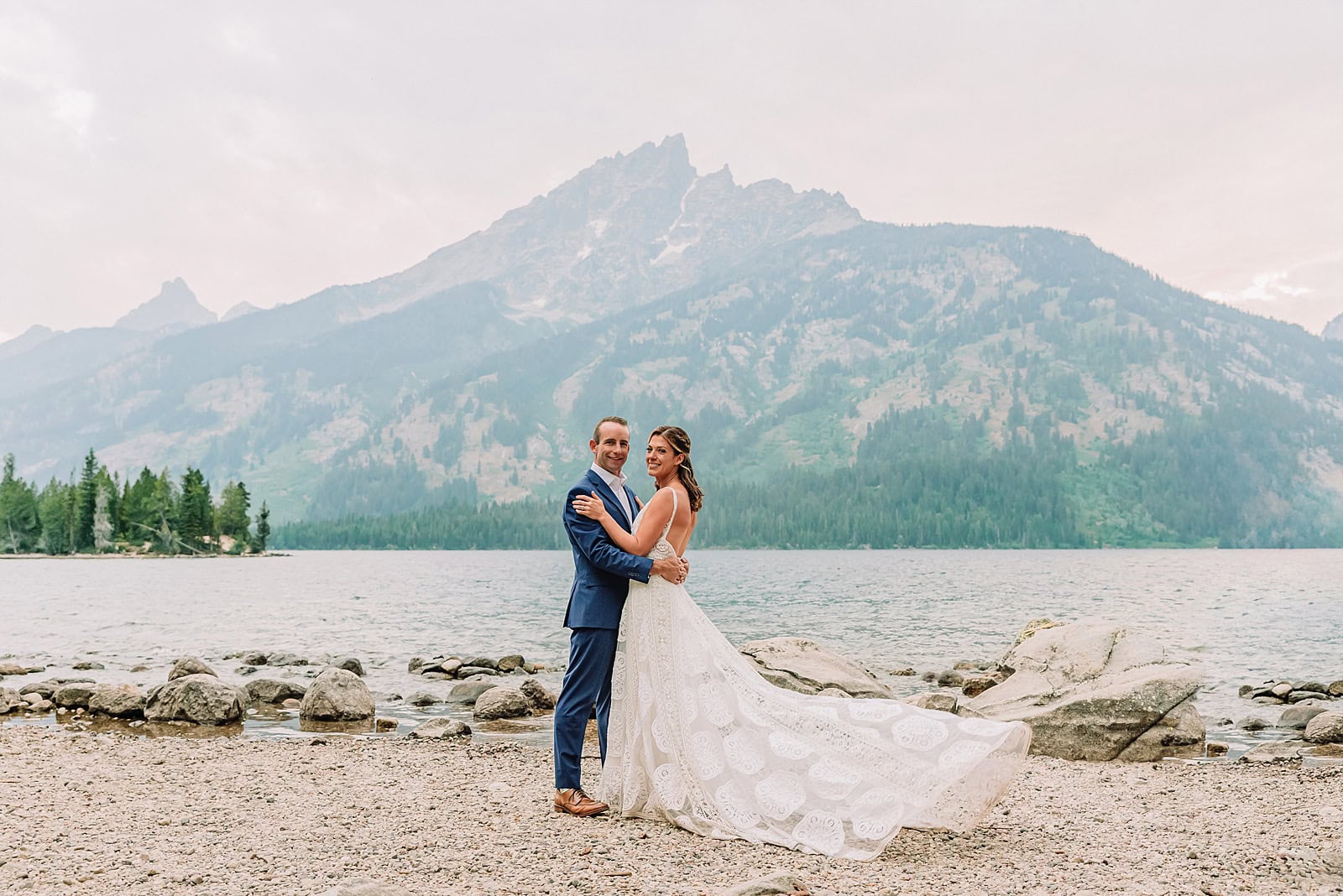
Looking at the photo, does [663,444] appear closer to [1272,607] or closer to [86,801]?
[86,801]

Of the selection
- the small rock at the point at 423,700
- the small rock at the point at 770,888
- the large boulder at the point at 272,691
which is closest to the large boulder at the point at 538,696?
the small rock at the point at 423,700

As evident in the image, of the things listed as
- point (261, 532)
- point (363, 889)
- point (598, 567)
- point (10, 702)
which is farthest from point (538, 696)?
point (261, 532)

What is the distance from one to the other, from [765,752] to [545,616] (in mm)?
48189

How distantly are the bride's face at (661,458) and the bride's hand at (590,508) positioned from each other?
0.65m

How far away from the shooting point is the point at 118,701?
18859 mm

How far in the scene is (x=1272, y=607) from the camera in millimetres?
65312

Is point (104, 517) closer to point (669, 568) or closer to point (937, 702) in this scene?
point (937, 702)

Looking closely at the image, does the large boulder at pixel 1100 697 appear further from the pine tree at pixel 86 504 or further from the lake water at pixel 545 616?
the pine tree at pixel 86 504

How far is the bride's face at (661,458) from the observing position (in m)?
9.45

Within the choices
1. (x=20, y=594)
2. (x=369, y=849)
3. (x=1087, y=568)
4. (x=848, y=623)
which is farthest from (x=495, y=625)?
(x=1087, y=568)

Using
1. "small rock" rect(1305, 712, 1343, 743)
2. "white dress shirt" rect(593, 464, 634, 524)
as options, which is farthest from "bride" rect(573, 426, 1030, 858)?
"small rock" rect(1305, 712, 1343, 743)

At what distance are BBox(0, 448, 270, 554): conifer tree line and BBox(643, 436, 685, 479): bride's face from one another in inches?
5981

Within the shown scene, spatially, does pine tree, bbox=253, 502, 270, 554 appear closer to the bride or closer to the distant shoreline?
the distant shoreline

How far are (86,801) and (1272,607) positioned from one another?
74.8 meters
